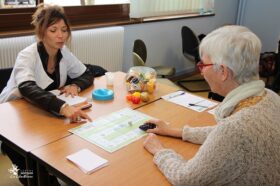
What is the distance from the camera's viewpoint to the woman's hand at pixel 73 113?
1.62 meters

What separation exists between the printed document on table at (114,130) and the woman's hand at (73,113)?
61 millimetres

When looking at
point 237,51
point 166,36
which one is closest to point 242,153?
point 237,51

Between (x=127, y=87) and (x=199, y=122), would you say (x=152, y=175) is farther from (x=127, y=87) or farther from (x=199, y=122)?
(x=127, y=87)

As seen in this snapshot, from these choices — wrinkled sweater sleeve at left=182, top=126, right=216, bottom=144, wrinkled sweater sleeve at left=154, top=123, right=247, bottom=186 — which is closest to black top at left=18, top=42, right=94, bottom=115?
wrinkled sweater sleeve at left=182, top=126, right=216, bottom=144

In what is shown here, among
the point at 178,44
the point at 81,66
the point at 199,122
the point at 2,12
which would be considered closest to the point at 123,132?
the point at 199,122

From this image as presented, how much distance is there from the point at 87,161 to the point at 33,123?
470 millimetres

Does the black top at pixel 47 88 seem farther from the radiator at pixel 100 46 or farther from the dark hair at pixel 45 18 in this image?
the radiator at pixel 100 46

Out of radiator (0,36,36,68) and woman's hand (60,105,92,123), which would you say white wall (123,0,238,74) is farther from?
woman's hand (60,105,92,123)

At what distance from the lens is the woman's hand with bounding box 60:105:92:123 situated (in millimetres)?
1621

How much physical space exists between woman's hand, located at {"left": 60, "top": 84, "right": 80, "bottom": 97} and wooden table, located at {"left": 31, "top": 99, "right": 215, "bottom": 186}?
0.55 metres

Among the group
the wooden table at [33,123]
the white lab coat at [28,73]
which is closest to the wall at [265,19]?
the wooden table at [33,123]

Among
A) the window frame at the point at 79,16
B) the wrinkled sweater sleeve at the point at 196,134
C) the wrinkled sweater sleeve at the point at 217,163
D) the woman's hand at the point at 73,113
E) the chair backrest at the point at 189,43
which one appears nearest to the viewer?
the wrinkled sweater sleeve at the point at 217,163

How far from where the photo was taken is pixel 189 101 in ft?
6.62

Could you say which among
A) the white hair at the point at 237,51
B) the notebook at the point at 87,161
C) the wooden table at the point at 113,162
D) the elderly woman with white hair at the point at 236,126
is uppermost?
the white hair at the point at 237,51
